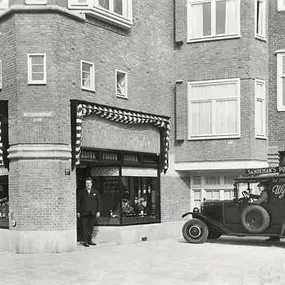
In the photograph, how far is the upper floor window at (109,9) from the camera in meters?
16.9

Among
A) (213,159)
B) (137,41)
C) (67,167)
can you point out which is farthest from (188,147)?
(67,167)

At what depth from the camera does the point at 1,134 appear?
53.8ft

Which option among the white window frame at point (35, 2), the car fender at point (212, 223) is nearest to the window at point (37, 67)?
the white window frame at point (35, 2)

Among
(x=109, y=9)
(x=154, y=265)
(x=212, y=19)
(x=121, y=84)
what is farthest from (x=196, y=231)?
(x=212, y=19)

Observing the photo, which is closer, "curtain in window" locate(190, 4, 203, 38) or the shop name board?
the shop name board

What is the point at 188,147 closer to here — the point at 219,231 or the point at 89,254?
the point at 219,231

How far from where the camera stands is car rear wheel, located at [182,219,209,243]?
17672 millimetres

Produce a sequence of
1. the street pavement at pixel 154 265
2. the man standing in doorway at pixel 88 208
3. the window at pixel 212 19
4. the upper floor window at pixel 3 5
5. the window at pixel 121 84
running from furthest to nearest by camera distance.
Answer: the window at pixel 212 19, the window at pixel 121 84, the man standing in doorway at pixel 88 208, the upper floor window at pixel 3 5, the street pavement at pixel 154 265

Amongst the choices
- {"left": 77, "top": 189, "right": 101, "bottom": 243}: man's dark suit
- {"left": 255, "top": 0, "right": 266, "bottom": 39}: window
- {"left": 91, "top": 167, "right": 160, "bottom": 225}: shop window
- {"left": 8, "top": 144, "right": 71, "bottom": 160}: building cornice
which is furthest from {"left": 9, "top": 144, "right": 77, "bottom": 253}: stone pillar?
{"left": 255, "top": 0, "right": 266, "bottom": 39}: window

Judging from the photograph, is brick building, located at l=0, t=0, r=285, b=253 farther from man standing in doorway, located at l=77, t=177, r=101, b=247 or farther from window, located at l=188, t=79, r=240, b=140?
man standing in doorway, located at l=77, t=177, r=101, b=247

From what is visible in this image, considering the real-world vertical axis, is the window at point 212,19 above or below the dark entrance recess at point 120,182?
above

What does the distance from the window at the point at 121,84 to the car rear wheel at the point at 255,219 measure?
5.30 meters

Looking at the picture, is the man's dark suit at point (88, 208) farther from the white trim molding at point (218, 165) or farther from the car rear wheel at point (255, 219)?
the white trim molding at point (218, 165)

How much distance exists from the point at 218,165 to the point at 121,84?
440cm
